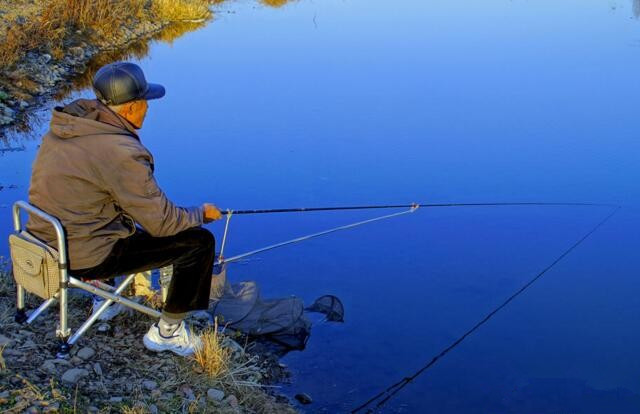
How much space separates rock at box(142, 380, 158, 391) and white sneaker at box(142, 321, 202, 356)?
0.86 feet

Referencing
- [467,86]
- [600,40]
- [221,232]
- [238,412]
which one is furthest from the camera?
[600,40]

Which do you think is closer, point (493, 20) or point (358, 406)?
point (358, 406)

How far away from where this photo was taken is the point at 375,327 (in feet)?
17.0

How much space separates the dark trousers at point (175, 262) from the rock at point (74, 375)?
0.40 metres

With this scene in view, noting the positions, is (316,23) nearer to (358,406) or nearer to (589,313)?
(589,313)

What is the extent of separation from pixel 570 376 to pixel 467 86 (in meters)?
6.03

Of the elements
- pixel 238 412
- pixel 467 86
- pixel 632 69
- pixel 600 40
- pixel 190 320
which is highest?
pixel 600 40

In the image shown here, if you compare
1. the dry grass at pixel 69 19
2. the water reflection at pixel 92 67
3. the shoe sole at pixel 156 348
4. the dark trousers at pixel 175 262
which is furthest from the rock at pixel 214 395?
the dry grass at pixel 69 19

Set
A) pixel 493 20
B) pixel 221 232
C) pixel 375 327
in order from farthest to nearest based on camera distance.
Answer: pixel 493 20
pixel 221 232
pixel 375 327

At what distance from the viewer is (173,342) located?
3834mm

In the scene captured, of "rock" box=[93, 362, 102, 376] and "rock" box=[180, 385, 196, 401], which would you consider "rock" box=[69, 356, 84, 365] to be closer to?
"rock" box=[93, 362, 102, 376]

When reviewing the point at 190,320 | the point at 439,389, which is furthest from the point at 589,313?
the point at 190,320

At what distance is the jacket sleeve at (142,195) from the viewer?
3193 millimetres

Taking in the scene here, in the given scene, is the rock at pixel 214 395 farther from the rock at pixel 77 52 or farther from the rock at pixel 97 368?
the rock at pixel 77 52
